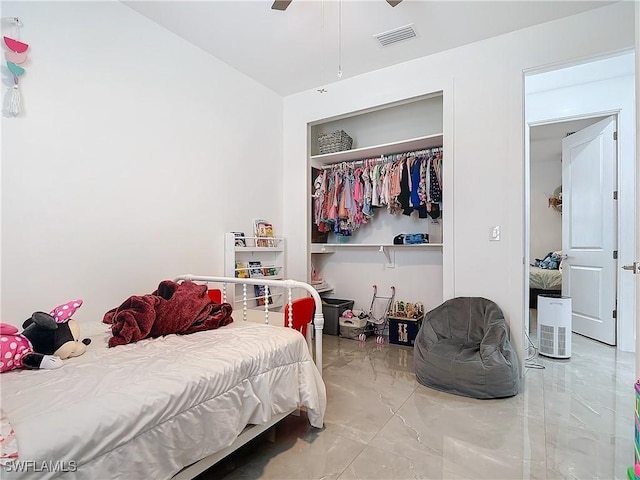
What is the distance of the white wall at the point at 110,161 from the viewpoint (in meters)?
1.90

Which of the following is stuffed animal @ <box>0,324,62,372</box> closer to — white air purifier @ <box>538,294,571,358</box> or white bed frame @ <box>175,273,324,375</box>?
white bed frame @ <box>175,273,324,375</box>

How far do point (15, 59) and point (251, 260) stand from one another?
2257 mm

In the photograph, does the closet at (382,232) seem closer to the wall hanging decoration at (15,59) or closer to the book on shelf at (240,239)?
the book on shelf at (240,239)

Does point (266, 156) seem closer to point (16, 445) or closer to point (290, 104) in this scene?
point (290, 104)

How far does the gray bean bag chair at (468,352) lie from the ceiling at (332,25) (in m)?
2.19

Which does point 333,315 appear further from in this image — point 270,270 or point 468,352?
point 468,352

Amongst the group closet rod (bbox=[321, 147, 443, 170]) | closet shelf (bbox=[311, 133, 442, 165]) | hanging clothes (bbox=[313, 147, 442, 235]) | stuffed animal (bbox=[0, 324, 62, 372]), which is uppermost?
closet shelf (bbox=[311, 133, 442, 165])

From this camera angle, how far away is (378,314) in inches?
161

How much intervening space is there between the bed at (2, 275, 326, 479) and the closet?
2.26 metres

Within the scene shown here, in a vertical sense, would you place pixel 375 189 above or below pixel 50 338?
above

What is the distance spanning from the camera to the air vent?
8.80ft

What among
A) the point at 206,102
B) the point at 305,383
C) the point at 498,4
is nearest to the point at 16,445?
the point at 305,383

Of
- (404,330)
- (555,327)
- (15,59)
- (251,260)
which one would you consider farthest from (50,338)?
(555,327)

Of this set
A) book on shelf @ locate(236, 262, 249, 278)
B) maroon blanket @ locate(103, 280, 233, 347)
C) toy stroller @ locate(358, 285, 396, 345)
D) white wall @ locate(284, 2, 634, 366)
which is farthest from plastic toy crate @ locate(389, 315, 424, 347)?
maroon blanket @ locate(103, 280, 233, 347)
